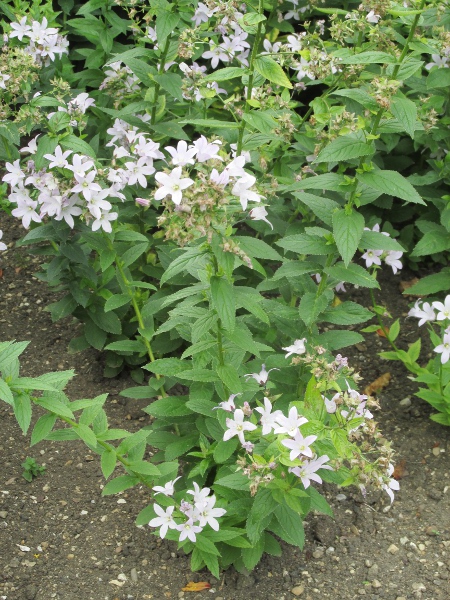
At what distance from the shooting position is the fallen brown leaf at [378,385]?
4.07m

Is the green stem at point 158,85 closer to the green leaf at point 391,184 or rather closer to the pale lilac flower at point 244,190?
the green leaf at point 391,184

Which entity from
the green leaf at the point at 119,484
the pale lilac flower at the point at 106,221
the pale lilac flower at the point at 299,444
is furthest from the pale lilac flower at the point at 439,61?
the green leaf at the point at 119,484

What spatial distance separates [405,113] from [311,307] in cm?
77

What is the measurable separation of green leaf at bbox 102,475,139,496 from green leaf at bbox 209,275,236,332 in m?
0.75

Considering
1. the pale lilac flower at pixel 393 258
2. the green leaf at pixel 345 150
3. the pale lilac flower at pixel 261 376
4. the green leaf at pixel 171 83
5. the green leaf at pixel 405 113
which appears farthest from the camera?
the pale lilac flower at pixel 393 258

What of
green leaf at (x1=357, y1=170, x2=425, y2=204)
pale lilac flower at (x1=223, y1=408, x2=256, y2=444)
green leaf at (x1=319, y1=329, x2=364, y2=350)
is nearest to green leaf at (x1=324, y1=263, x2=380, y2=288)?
green leaf at (x1=319, y1=329, x2=364, y2=350)

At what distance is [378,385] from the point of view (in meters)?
4.10

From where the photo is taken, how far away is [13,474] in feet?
11.5

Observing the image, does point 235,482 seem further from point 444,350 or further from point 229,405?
point 444,350

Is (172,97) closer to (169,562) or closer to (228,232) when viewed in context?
(228,232)

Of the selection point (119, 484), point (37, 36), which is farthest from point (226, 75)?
point (37, 36)

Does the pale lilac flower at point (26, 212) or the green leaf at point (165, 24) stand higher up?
the green leaf at point (165, 24)

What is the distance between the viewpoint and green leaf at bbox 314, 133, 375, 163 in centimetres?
271

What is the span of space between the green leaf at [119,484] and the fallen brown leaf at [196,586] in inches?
21.4
